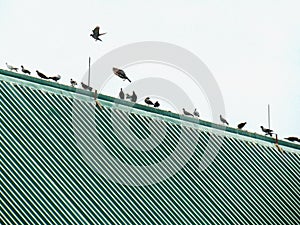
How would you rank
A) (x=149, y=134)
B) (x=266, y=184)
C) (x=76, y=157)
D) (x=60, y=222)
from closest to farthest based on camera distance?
A: (x=60, y=222) → (x=76, y=157) → (x=149, y=134) → (x=266, y=184)

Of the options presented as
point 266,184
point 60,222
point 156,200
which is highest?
point 266,184

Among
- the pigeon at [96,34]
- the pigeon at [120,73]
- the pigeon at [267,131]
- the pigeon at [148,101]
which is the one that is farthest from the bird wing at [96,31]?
the pigeon at [267,131]

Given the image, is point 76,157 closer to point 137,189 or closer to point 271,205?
point 137,189

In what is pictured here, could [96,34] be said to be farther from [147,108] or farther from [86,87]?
[147,108]

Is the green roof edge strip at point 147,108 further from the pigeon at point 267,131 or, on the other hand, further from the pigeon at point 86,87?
the pigeon at point 267,131

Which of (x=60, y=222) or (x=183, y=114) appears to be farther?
(x=183, y=114)

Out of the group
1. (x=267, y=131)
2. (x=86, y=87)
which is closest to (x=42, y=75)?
(x=86, y=87)

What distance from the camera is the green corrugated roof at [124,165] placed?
129375 mm

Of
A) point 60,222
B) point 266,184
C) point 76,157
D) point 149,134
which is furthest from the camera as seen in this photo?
point 266,184

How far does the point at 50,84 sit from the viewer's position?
13900cm

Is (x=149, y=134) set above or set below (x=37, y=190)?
above

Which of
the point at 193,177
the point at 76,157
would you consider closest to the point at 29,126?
the point at 76,157

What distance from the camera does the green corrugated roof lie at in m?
129

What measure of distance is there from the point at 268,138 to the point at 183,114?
14.4 metres
